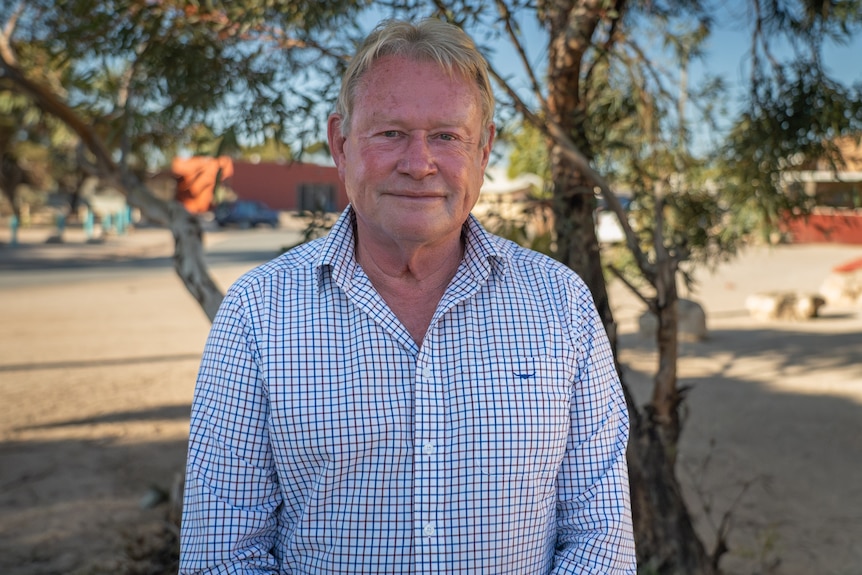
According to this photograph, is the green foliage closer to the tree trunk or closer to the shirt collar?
the tree trunk

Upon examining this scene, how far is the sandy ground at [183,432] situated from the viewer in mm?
5129

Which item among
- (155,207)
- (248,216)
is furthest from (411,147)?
(248,216)

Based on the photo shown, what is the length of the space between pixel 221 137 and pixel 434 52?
2.14 meters

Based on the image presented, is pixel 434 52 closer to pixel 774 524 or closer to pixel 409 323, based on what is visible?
pixel 409 323

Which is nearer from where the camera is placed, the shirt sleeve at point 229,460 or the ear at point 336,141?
the shirt sleeve at point 229,460

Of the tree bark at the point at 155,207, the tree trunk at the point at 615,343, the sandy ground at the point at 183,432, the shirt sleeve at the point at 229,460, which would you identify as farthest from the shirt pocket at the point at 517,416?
the tree bark at the point at 155,207

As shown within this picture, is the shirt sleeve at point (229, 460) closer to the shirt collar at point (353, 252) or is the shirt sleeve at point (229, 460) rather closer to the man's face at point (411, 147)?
the shirt collar at point (353, 252)

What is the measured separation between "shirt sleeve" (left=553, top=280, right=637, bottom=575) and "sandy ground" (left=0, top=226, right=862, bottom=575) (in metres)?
2.16

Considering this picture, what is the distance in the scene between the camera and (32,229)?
35.4 m

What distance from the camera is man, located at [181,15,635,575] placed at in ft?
5.75

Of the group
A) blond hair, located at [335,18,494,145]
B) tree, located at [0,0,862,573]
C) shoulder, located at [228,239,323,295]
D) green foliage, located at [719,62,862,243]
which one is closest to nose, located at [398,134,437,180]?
blond hair, located at [335,18,494,145]

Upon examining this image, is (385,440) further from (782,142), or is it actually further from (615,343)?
(782,142)

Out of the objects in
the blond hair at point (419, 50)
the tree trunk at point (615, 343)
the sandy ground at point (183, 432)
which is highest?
the blond hair at point (419, 50)

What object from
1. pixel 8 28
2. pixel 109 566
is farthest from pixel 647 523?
pixel 8 28
